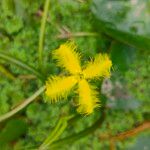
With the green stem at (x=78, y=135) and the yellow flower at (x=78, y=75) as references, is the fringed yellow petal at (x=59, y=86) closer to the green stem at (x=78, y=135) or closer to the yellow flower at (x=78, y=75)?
the yellow flower at (x=78, y=75)

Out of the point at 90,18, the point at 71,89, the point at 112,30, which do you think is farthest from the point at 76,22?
the point at 71,89

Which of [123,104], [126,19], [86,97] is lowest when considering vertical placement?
[86,97]

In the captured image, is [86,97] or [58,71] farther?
[58,71]

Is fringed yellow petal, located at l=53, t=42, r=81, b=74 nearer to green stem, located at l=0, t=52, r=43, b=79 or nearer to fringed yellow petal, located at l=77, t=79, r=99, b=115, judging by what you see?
fringed yellow petal, located at l=77, t=79, r=99, b=115

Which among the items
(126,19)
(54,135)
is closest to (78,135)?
(54,135)

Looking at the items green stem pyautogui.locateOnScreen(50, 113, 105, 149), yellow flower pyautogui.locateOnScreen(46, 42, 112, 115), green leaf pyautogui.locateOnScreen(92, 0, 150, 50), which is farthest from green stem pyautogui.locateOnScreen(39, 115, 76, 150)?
green leaf pyautogui.locateOnScreen(92, 0, 150, 50)

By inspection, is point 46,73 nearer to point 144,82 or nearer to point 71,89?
point 71,89

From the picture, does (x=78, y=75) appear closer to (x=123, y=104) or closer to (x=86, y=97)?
(x=86, y=97)
